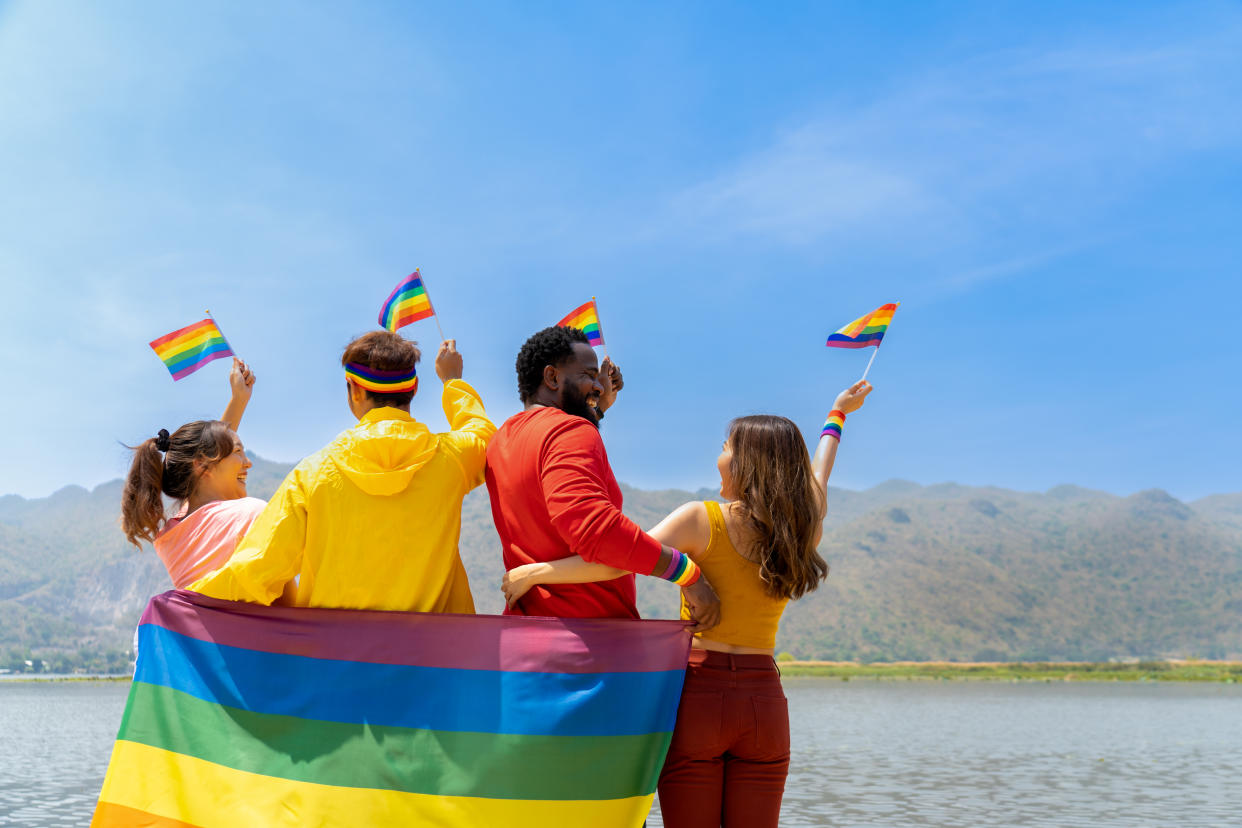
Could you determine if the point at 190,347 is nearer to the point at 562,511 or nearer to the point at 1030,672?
the point at 562,511

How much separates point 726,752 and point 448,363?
201cm

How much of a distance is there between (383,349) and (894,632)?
412ft

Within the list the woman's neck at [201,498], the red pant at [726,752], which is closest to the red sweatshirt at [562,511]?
the red pant at [726,752]

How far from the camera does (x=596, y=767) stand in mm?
3768

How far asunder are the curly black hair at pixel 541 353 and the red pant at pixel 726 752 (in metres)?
1.24

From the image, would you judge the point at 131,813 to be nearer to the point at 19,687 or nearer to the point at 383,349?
the point at 383,349

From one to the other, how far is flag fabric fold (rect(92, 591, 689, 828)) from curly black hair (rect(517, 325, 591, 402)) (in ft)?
3.01

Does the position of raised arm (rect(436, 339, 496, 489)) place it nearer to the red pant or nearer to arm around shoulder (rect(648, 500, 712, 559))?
arm around shoulder (rect(648, 500, 712, 559))

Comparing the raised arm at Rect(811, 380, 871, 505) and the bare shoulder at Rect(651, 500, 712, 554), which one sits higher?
the raised arm at Rect(811, 380, 871, 505)

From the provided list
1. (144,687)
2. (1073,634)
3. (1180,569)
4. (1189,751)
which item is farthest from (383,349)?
(1180,569)

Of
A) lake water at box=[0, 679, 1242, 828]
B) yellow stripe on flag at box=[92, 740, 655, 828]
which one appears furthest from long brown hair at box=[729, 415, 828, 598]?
lake water at box=[0, 679, 1242, 828]

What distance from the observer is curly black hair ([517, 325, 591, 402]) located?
4.12 meters

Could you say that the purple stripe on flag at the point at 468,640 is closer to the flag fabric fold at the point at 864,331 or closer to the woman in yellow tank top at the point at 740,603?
the woman in yellow tank top at the point at 740,603

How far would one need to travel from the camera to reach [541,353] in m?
4.13
